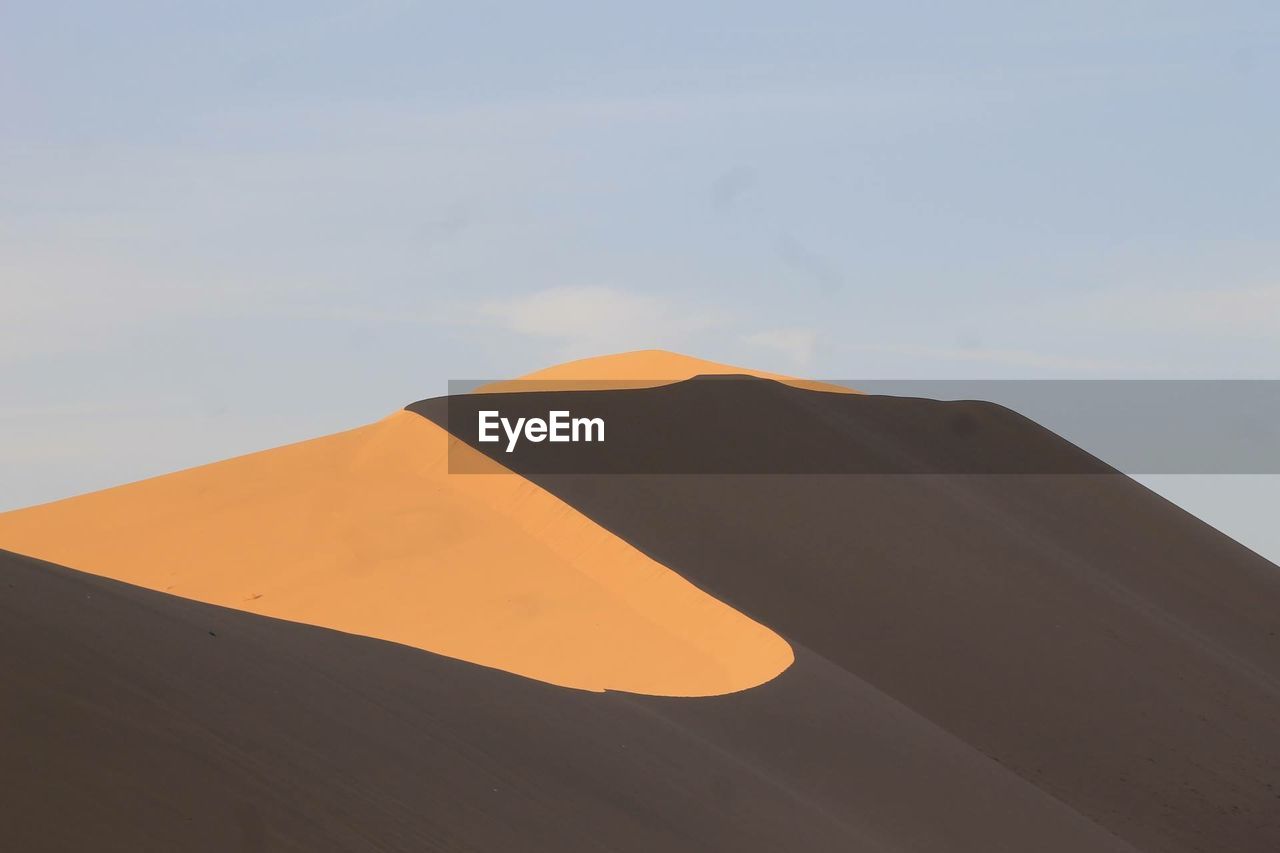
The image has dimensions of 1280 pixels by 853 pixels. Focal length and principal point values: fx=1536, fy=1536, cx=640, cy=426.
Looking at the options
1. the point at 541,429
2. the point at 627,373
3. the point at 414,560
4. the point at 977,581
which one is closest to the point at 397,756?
the point at 414,560

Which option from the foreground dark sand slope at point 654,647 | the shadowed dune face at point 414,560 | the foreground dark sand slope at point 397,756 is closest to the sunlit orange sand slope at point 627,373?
the foreground dark sand slope at point 654,647

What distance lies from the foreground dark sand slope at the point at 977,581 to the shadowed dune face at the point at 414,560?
2.85ft

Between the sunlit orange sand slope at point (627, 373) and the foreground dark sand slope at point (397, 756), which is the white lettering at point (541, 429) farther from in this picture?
the foreground dark sand slope at point (397, 756)

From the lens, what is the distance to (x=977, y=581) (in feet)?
84.0

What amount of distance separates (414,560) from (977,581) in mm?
9375

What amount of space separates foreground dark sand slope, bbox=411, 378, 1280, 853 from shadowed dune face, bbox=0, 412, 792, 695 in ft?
2.85

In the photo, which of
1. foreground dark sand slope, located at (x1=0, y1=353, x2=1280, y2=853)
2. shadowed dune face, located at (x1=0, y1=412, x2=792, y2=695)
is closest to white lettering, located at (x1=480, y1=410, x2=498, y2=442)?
foreground dark sand slope, located at (x1=0, y1=353, x2=1280, y2=853)

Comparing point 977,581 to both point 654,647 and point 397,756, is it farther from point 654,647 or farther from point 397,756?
point 397,756

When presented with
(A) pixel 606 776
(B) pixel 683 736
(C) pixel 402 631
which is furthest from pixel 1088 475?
(A) pixel 606 776

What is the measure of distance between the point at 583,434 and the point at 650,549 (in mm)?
4617

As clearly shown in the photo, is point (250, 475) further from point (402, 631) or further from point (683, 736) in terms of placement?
point (683, 736)

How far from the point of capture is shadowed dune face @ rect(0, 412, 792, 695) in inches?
777

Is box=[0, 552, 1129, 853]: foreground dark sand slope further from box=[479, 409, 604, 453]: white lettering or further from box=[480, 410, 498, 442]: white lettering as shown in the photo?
box=[480, 410, 498, 442]: white lettering

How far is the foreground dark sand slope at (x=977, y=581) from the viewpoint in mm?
20938
